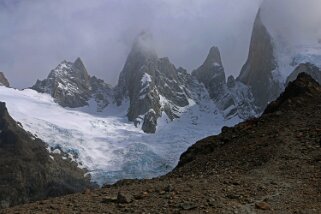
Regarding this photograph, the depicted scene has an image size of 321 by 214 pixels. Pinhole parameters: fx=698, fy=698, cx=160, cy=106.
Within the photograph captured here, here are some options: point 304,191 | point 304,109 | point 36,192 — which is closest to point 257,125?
point 304,109

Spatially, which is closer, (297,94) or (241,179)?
(241,179)

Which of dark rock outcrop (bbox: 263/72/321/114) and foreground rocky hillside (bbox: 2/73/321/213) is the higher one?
dark rock outcrop (bbox: 263/72/321/114)

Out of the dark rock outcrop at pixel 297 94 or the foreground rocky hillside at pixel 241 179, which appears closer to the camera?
the foreground rocky hillside at pixel 241 179

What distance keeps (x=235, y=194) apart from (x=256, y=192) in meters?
0.79

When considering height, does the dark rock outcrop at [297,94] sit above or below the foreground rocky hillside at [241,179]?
above

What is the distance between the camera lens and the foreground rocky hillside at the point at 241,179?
21.4 metres

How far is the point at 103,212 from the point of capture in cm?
2098

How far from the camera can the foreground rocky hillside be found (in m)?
21.4

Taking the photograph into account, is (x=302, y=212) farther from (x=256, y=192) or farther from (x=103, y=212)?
(x=103, y=212)

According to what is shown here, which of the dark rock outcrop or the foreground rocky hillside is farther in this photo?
the dark rock outcrop

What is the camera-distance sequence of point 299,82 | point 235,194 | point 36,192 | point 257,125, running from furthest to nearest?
point 36,192
point 299,82
point 257,125
point 235,194

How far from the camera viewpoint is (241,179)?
2419 cm

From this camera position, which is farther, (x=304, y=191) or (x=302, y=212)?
(x=304, y=191)

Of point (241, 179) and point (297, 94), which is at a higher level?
point (297, 94)
